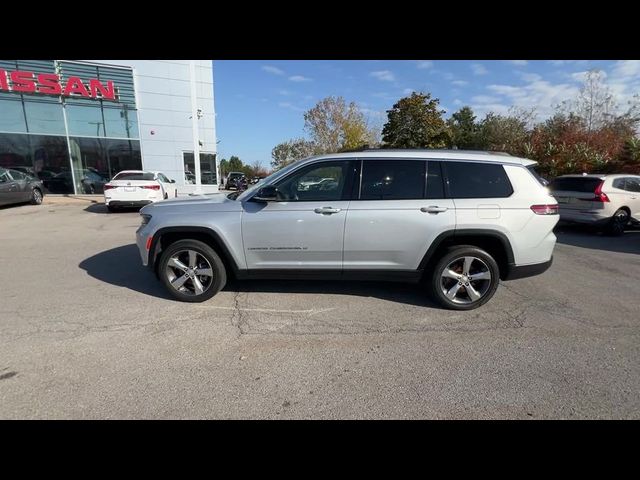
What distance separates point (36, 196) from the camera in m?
13.0

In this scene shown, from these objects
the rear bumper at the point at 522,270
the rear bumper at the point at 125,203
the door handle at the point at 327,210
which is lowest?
the rear bumper at the point at 522,270

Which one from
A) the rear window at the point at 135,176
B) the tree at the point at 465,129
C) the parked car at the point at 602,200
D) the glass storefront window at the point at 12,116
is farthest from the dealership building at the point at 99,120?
the tree at the point at 465,129

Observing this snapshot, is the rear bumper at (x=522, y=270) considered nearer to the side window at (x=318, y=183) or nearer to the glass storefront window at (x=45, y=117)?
the side window at (x=318, y=183)

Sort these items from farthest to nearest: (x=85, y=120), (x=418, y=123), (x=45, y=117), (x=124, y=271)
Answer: (x=418, y=123) < (x=85, y=120) < (x=45, y=117) < (x=124, y=271)

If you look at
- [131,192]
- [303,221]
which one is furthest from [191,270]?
[131,192]

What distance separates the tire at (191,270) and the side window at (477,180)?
2953 mm

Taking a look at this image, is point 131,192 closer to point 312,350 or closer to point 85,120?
point 85,120

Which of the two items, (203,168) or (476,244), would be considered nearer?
(476,244)

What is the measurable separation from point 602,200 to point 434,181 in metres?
7.12

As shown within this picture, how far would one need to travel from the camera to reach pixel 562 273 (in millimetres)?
5219

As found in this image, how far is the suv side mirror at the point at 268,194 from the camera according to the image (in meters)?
3.70

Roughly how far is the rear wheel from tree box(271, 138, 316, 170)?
30.2 m

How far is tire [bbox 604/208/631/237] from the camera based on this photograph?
820cm
